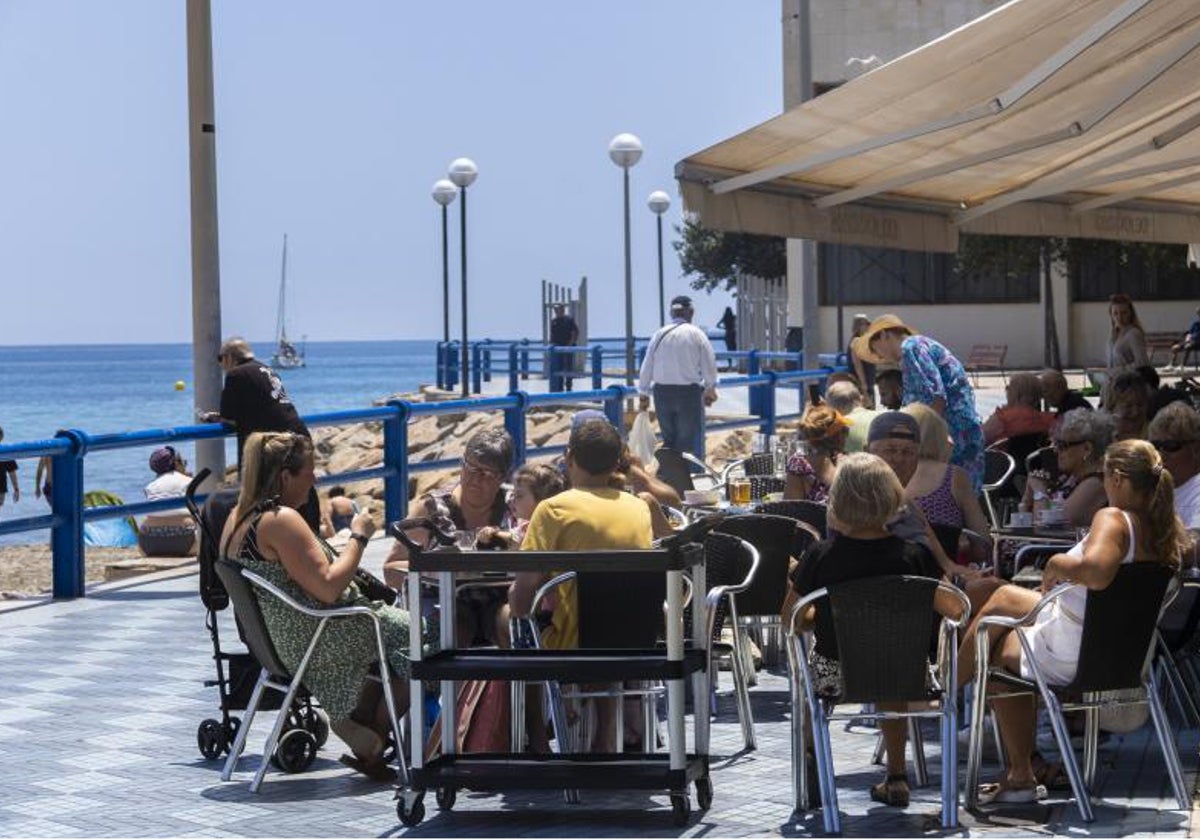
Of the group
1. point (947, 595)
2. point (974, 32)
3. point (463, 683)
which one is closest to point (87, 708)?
point (463, 683)

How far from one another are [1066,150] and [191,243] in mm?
5397

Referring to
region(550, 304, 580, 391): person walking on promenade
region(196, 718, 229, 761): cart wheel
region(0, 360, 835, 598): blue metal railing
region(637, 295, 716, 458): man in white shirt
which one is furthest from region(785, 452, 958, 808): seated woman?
region(550, 304, 580, 391): person walking on promenade

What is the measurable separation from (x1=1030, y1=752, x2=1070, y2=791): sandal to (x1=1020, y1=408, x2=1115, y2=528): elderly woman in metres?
1.59

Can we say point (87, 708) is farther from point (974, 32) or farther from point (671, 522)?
point (974, 32)

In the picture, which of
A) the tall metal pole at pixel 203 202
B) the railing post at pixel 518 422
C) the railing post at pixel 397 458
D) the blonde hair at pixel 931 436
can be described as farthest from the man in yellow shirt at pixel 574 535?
the railing post at pixel 518 422

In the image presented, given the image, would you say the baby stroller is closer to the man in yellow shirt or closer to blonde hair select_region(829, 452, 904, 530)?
the man in yellow shirt

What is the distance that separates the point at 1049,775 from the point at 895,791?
527 millimetres

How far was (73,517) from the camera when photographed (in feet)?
40.0

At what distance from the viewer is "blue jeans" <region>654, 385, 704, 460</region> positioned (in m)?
16.7

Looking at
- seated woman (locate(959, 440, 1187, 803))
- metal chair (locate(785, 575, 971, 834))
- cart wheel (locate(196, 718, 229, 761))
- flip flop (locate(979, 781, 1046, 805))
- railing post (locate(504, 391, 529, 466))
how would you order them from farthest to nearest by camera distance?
1. railing post (locate(504, 391, 529, 466))
2. cart wheel (locate(196, 718, 229, 761))
3. flip flop (locate(979, 781, 1046, 805))
4. seated woman (locate(959, 440, 1187, 803))
5. metal chair (locate(785, 575, 971, 834))

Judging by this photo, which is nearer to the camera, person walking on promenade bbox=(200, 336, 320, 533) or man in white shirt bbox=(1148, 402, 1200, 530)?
man in white shirt bbox=(1148, 402, 1200, 530)

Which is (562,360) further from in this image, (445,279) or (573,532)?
(573,532)

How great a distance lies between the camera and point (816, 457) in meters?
9.40

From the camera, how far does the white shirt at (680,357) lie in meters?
16.5
